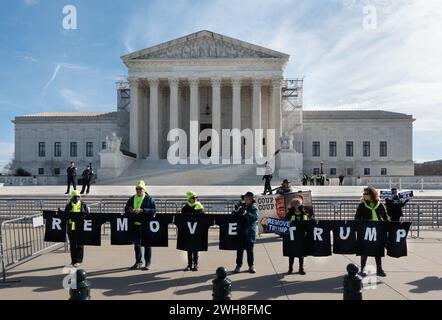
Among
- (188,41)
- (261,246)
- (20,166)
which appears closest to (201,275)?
(261,246)

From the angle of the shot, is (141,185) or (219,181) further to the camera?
(219,181)

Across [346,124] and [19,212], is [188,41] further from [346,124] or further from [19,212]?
[19,212]

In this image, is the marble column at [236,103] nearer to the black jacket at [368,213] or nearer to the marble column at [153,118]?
the marble column at [153,118]

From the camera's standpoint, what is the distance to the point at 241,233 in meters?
9.09

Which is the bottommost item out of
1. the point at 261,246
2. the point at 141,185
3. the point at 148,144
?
the point at 261,246

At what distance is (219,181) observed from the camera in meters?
41.3

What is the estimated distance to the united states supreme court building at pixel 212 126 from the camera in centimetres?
4896

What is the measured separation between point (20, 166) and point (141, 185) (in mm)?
63043

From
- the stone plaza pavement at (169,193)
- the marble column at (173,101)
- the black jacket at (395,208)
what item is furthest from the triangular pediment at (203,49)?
the black jacket at (395,208)

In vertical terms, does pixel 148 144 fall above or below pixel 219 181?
above

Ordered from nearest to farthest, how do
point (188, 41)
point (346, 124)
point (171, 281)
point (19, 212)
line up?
point (171, 281)
point (19, 212)
point (188, 41)
point (346, 124)

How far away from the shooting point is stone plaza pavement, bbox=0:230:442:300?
7.16 m

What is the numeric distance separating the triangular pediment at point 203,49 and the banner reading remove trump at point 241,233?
45872 millimetres

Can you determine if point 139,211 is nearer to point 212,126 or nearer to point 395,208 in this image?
point 395,208
